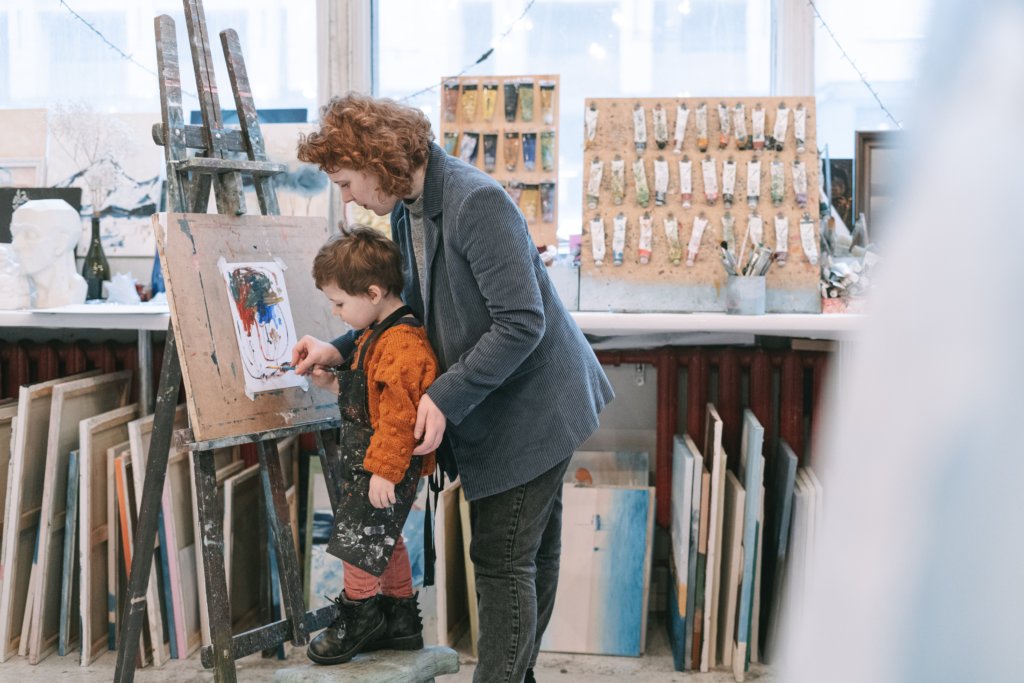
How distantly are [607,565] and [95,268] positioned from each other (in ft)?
5.48

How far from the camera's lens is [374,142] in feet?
5.11

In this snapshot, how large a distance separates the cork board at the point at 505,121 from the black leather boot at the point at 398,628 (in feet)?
3.68

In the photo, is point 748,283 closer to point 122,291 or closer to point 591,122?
point 591,122

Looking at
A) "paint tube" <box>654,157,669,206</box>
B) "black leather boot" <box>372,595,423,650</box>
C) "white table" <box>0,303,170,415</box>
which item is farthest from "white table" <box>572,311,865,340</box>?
"white table" <box>0,303,170,415</box>

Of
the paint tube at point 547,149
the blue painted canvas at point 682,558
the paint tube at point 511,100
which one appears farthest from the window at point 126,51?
the blue painted canvas at point 682,558

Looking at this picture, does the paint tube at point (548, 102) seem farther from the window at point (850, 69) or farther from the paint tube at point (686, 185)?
the window at point (850, 69)

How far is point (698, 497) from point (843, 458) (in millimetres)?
1980

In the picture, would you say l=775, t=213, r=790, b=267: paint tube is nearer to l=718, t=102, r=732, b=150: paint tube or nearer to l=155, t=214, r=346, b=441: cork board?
l=718, t=102, r=732, b=150: paint tube

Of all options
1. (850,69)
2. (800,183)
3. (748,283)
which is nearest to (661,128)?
(800,183)

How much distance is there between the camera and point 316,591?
2.65 m

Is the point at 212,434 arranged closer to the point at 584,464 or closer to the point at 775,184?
the point at 584,464

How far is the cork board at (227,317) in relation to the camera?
1883mm

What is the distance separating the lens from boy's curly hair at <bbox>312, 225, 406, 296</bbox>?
1744 mm

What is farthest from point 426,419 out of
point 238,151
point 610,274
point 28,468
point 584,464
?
point 28,468
